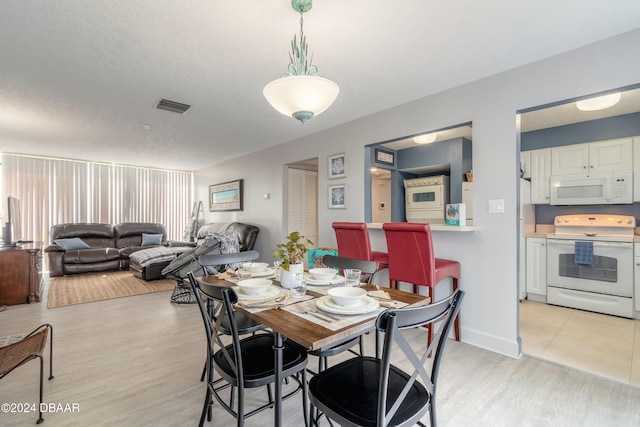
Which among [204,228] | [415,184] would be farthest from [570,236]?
[204,228]

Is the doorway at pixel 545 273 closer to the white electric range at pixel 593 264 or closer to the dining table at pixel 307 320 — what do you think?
the white electric range at pixel 593 264

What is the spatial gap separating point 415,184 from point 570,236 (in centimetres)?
240

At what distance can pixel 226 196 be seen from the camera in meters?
6.61

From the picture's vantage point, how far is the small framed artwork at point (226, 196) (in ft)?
20.3

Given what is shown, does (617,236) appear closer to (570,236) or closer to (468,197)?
(570,236)

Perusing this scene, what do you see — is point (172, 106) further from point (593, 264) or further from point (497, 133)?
point (593, 264)

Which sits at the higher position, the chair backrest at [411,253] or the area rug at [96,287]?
the chair backrest at [411,253]

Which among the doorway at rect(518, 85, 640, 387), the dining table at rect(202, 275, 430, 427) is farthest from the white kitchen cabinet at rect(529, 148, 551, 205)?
the dining table at rect(202, 275, 430, 427)

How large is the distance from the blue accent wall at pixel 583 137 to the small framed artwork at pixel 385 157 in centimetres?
198

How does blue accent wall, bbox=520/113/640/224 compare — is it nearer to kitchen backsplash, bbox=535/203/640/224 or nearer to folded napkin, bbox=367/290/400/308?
kitchen backsplash, bbox=535/203/640/224

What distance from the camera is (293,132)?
4461mm

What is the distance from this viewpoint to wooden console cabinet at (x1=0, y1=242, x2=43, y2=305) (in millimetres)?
3736

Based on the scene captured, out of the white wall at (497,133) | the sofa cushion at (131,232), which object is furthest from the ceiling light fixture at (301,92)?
the sofa cushion at (131,232)

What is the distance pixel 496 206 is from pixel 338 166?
6.59 ft
